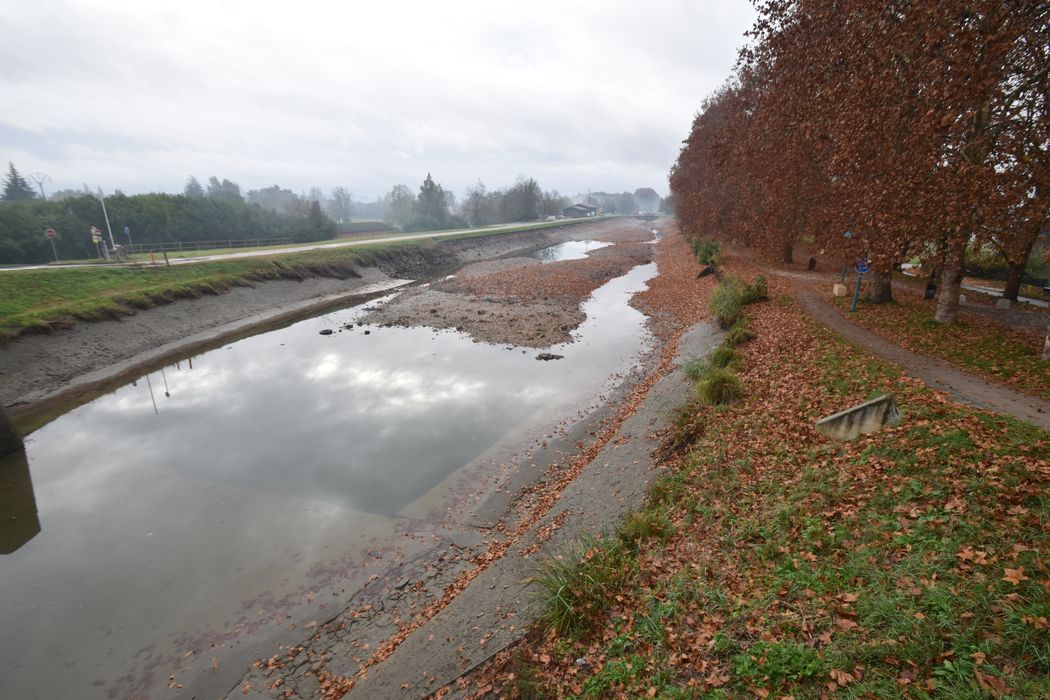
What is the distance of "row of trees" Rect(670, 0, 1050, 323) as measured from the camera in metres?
9.34

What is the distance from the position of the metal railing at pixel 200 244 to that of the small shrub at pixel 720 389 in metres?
51.2

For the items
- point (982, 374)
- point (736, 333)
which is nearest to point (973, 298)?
point (736, 333)

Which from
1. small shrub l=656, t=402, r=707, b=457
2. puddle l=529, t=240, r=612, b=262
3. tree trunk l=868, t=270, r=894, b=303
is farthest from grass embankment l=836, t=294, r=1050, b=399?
puddle l=529, t=240, r=612, b=262

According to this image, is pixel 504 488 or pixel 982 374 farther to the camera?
pixel 504 488

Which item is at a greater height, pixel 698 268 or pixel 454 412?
pixel 698 268

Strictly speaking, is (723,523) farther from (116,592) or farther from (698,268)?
(698,268)

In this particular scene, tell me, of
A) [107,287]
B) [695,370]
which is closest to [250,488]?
[695,370]

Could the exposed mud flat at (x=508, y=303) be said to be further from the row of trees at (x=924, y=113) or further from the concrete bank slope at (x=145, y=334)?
the row of trees at (x=924, y=113)

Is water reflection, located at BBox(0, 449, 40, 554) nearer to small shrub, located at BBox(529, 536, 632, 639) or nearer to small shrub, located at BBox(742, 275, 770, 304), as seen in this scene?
small shrub, located at BBox(529, 536, 632, 639)

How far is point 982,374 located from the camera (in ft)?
36.4

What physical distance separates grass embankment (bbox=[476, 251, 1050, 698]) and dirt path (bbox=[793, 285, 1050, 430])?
95cm

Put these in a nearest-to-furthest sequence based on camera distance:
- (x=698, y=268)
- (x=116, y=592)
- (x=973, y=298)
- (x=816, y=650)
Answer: (x=816, y=650) → (x=116, y=592) → (x=973, y=298) → (x=698, y=268)

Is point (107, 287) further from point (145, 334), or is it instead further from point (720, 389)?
point (720, 389)

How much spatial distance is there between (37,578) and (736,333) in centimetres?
2202
